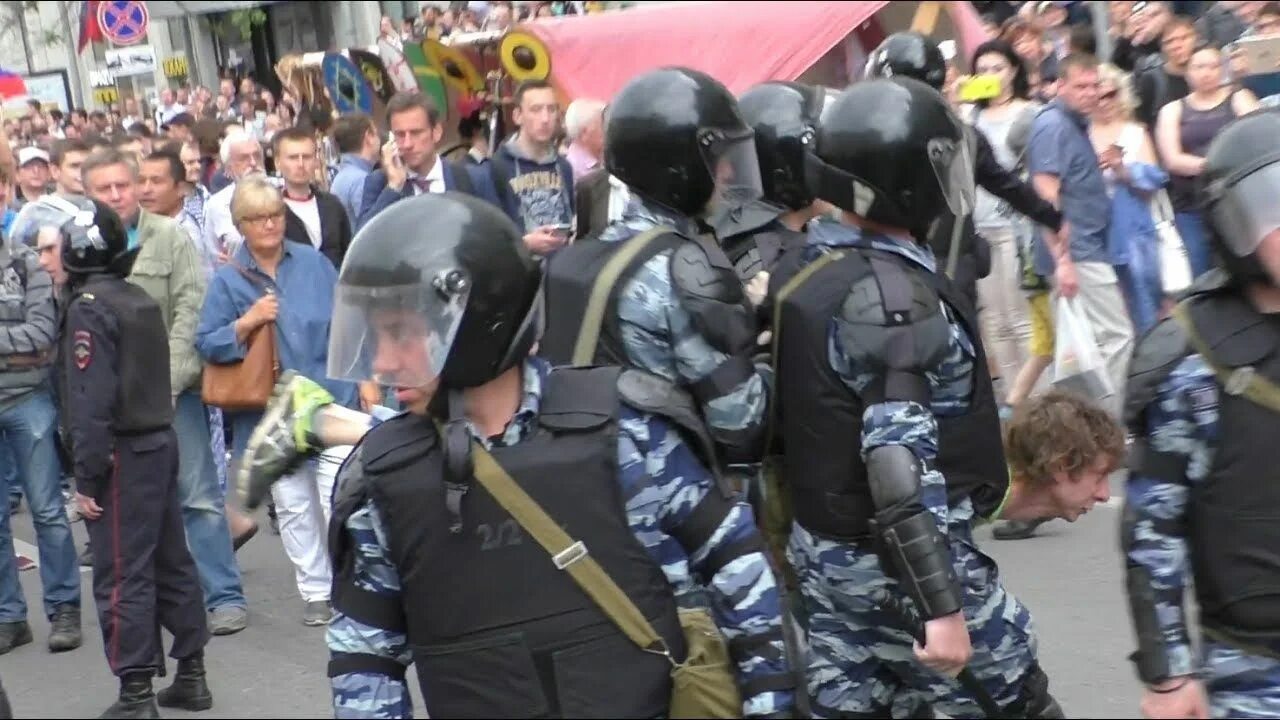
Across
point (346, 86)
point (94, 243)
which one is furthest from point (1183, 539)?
point (346, 86)

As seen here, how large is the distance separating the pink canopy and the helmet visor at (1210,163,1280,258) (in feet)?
28.4

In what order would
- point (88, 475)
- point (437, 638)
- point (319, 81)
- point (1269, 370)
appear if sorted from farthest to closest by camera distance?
point (319, 81) → point (88, 475) → point (1269, 370) → point (437, 638)

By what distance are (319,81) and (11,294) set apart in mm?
13413

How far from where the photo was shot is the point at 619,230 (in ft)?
14.2

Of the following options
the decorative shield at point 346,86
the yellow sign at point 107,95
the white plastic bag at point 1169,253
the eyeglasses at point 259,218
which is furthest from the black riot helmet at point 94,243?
the yellow sign at point 107,95

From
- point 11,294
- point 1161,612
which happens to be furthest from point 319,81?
point 1161,612

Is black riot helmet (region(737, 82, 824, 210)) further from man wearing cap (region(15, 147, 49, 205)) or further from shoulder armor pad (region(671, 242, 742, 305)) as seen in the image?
man wearing cap (region(15, 147, 49, 205))

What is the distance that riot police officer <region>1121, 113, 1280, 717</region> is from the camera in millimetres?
3119

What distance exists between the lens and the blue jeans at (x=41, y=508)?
7.11m

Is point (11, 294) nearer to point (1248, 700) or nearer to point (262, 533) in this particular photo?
point (262, 533)

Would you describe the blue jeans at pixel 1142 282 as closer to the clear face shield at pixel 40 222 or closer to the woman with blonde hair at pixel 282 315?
the woman with blonde hair at pixel 282 315

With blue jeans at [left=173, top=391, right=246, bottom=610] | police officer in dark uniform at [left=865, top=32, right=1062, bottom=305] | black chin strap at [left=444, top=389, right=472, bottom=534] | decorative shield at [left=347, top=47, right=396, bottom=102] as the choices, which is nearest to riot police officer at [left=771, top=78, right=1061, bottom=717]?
black chin strap at [left=444, top=389, right=472, bottom=534]

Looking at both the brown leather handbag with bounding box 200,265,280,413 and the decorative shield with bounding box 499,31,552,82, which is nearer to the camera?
the brown leather handbag with bounding box 200,265,280,413

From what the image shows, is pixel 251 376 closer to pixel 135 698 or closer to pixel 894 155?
pixel 135 698
